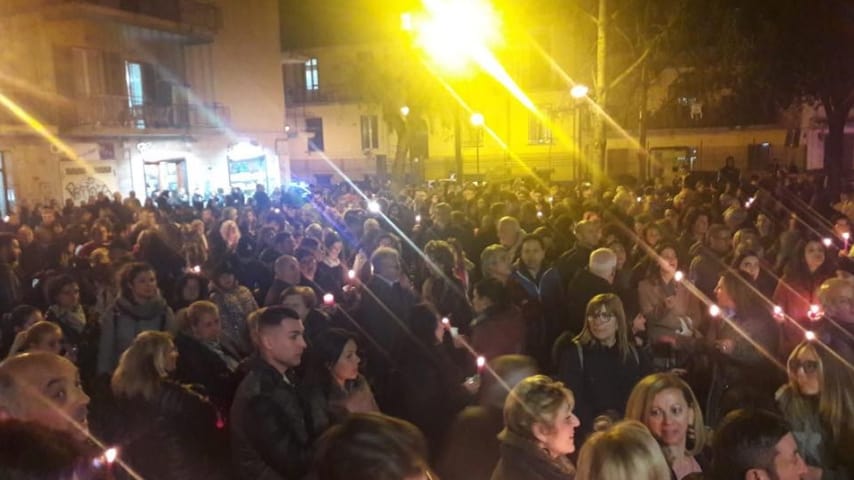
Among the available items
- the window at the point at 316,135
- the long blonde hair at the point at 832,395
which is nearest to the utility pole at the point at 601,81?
the long blonde hair at the point at 832,395

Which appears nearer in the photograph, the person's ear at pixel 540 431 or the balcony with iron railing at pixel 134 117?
the person's ear at pixel 540 431

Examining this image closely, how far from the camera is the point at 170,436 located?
3.56 m

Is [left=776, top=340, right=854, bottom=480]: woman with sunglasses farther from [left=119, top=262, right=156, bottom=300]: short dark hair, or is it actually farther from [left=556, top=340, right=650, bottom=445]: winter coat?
[left=119, top=262, right=156, bottom=300]: short dark hair

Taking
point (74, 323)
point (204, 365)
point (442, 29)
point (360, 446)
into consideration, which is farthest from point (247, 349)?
point (442, 29)

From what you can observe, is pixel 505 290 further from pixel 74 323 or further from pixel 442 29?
pixel 442 29

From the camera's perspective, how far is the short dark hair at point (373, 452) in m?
2.33

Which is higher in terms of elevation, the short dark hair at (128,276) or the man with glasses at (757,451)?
the short dark hair at (128,276)

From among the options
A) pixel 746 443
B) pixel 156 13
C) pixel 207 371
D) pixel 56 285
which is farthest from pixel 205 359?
pixel 156 13

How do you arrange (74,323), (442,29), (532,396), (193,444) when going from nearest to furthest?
(532,396)
(193,444)
(74,323)
(442,29)

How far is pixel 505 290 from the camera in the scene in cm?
510

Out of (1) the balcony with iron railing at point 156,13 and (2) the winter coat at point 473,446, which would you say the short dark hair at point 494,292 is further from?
(1) the balcony with iron railing at point 156,13

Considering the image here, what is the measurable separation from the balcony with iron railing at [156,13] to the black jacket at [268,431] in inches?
863

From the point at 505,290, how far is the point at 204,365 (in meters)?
→ 2.07

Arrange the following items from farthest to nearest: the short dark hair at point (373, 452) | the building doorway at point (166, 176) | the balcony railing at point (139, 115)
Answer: the building doorway at point (166, 176)
the balcony railing at point (139, 115)
the short dark hair at point (373, 452)
